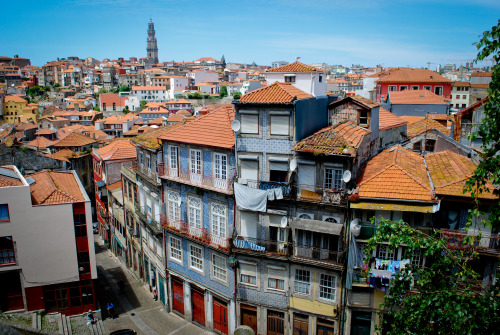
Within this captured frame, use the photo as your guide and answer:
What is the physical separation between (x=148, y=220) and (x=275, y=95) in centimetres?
1492

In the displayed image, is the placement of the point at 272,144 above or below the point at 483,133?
below

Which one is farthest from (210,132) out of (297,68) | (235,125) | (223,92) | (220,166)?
(223,92)

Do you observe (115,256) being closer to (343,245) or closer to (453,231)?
(343,245)

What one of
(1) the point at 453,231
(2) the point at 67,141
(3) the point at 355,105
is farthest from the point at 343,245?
(2) the point at 67,141

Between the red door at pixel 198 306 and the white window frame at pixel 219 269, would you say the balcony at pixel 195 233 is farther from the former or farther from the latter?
the red door at pixel 198 306

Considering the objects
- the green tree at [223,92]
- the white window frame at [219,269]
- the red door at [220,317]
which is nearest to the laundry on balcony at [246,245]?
the white window frame at [219,269]

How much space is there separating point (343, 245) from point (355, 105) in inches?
347

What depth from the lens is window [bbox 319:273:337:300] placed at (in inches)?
836

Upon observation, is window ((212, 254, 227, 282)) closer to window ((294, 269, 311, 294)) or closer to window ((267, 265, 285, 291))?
window ((267, 265, 285, 291))

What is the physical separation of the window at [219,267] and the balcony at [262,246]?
1796 mm

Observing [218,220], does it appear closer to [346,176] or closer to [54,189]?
[346,176]

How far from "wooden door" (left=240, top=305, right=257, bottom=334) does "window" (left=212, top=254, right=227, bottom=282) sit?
2.20 m

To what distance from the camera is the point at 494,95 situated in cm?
1045

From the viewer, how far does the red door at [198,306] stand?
2641 centimetres
